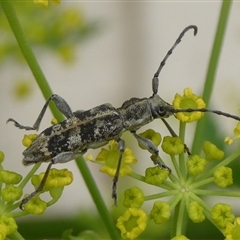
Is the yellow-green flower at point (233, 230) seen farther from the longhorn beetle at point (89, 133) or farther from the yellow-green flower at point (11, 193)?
the yellow-green flower at point (11, 193)

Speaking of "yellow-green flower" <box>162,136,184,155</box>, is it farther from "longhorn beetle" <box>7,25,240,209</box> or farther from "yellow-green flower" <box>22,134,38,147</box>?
"yellow-green flower" <box>22,134,38,147</box>

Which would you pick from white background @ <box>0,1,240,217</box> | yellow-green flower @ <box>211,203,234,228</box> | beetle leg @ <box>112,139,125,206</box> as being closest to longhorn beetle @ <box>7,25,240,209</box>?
beetle leg @ <box>112,139,125,206</box>

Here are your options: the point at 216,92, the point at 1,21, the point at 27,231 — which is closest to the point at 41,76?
the point at 1,21

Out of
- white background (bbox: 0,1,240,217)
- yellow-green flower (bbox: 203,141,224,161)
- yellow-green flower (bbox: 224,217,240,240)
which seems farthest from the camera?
white background (bbox: 0,1,240,217)

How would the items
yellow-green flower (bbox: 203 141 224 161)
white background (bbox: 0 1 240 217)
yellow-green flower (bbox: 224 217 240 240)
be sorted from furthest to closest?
1. white background (bbox: 0 1 240 217)
2. yellow-green flower (bbox: 203 141 224 161)
3. yellow-green flower (bbox: 224 217 240 240)

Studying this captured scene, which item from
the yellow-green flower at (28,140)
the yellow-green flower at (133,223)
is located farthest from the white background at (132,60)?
the yellow-green flower at (133,223)

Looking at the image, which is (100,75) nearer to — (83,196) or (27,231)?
(83,196)
